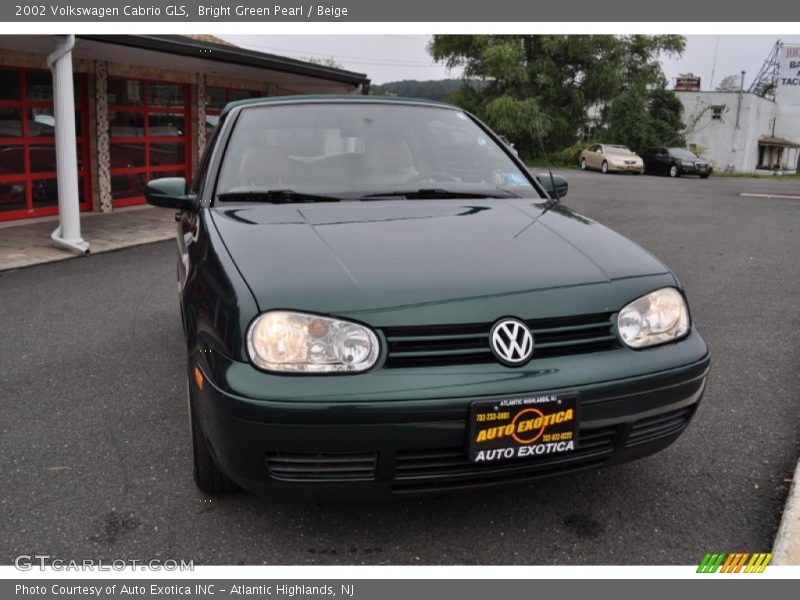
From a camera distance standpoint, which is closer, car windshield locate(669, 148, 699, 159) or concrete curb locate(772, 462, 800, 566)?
concrete curb locate(772, 462, 800, 566)

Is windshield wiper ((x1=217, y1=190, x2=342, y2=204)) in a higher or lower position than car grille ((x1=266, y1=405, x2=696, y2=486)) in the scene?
higher

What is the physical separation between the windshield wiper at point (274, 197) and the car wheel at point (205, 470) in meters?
0.90

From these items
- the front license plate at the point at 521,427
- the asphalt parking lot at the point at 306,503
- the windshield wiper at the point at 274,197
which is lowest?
the asphalt parking lot at the point at 306,503

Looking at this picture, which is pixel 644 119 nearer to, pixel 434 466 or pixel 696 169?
pixel 696 169

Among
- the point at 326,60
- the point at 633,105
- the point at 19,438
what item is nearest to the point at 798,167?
the point at 633,105

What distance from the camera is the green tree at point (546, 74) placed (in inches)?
1455

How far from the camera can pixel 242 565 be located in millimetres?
2396

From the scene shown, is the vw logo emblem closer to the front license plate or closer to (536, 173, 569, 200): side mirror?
the front license plate

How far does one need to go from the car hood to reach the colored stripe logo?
3.32ft

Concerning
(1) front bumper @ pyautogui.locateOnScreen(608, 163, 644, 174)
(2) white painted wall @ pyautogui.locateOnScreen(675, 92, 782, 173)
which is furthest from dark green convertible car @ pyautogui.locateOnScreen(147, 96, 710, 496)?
(2) white painted wall @ pyautogui.locateOnScreen(675, 92, 782, 173)

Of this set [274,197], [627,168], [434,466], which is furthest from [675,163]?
[434,466]

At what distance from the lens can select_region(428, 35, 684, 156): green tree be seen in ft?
121

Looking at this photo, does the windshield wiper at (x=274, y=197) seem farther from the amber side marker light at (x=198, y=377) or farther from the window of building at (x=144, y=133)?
the window of building at (x=144, y=133)

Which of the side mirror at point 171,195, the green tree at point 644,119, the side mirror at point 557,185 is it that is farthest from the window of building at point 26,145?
the green tree at point 644,119
